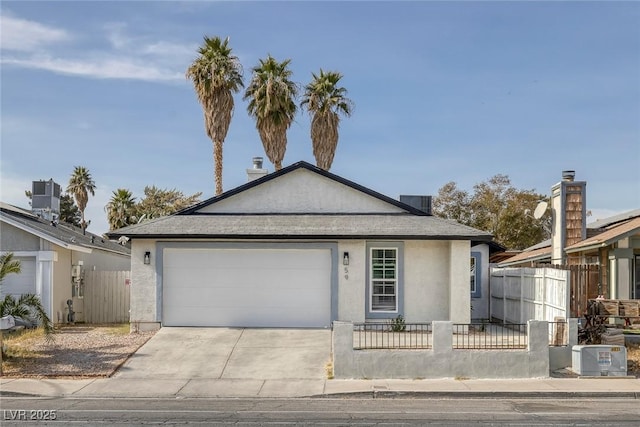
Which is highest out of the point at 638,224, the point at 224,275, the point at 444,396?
the point at 638,224

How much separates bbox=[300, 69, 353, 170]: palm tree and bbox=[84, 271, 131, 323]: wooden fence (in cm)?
1533

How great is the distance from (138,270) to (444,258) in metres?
8.60

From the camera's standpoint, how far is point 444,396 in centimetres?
1241

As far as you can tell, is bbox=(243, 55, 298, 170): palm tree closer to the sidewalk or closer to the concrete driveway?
the concrete driveway

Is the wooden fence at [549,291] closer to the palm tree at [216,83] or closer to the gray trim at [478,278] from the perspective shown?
the gray trim at [478,278]

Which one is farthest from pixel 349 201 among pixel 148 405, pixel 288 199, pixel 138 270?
pixel 148 405

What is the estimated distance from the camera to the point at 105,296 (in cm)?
2252

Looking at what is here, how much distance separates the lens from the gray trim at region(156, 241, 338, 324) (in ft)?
59.9

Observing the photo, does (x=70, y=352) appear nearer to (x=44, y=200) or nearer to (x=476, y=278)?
(x=476, y=278)

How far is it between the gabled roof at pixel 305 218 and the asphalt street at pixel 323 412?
6.51m

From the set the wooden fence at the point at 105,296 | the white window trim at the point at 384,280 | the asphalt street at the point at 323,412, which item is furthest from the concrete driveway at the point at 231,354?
the wooden fence at the point at 105,296

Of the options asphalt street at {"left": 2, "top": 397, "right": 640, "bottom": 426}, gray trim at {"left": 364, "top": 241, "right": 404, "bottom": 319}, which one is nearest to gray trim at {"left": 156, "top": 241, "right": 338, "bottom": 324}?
gray trim at {"left": 364, "top": 241, "right": 404, "bottom": 319}

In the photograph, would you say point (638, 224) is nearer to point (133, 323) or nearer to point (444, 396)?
point (444, 396)

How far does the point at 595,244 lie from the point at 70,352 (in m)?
14.0
